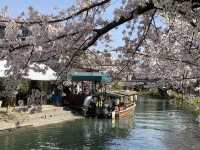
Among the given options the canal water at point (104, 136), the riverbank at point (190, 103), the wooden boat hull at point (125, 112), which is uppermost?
the riverbank at point (190, 103)

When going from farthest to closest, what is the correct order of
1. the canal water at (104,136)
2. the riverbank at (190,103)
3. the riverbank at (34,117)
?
the riverbank at (34,117) < the canal water at (104,136) < the riverbank at (190,103)

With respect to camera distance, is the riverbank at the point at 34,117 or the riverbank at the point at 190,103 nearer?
the riverbank at the point at 190,103

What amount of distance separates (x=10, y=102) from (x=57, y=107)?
4703 mm

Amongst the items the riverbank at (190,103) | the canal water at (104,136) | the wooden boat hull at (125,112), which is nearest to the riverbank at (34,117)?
the canal water at (104,136)

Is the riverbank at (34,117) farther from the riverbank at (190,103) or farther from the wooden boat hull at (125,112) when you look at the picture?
the riverbank at (190,103)

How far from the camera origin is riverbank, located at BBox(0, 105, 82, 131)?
2399 cm

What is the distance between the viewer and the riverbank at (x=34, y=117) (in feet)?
78.7

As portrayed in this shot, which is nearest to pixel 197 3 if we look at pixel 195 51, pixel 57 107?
pixel 195 51

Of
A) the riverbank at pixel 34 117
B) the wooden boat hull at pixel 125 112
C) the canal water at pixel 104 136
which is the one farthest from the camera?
the wooden boat hull at pixel 125 112

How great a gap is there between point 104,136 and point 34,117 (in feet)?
15.4

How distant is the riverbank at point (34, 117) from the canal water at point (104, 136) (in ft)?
1.92

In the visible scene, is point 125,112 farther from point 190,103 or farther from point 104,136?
point 104,136

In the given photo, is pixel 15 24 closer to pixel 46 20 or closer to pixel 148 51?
pixel 46 20

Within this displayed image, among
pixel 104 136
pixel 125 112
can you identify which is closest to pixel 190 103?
pixel 125 112
